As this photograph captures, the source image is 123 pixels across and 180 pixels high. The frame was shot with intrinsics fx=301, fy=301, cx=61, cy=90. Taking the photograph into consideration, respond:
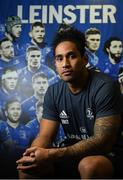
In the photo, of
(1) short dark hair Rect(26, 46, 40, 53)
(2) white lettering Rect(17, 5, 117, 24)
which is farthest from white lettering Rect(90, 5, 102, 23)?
(1) short dark hair Rect(26, 46, 40, 53)

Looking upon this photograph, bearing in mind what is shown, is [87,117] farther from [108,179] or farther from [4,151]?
[4,151]

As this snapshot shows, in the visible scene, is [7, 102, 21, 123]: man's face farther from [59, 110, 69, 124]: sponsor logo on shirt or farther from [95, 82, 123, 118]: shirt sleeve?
[95, 82, 123, 118]: shirt sleeve

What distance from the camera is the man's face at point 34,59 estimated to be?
1958 millimetres

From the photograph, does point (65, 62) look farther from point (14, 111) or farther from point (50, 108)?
point (14, 111)

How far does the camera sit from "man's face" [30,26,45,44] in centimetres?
195

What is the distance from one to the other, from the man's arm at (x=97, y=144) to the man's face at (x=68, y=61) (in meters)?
0.26

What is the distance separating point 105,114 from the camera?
1.34 m

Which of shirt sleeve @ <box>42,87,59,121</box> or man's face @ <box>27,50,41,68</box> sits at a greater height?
man's face @ <box>27,50,41,68</box>

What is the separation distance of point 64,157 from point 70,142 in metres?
0.25

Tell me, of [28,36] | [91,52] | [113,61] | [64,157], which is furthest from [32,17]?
[64,157]

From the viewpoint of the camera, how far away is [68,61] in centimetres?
147

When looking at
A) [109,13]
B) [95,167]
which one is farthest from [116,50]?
[95,167]

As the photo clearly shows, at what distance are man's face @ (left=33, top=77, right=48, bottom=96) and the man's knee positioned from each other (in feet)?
2.57

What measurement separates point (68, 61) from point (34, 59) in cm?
54
